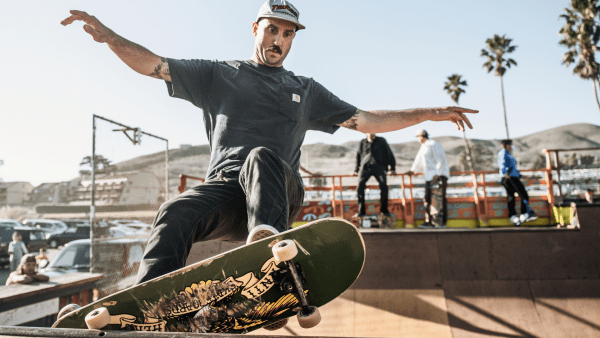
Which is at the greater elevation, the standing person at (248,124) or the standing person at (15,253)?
the standing person at (248,124)

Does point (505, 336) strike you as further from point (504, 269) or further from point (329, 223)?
point (329, 223)

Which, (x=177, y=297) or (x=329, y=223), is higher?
(x=329, y=223)

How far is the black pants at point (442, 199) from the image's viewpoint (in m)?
7.50

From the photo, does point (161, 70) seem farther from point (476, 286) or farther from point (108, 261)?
point (108, 261)

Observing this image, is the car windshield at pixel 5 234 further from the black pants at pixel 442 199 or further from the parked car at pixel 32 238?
the black pants at pixel 442 199

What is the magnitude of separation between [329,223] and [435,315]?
3.98 metres

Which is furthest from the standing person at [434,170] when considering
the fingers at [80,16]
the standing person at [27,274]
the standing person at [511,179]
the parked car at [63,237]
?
the parked car at [63,237]

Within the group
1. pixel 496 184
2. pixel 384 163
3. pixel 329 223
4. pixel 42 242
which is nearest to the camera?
pixel 329 223

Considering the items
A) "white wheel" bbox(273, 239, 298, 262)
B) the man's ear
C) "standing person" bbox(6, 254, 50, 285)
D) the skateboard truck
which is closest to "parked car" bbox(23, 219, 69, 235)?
"standing person" bbox(6, 254, 50, 285)

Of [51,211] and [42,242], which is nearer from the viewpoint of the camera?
[42,242]

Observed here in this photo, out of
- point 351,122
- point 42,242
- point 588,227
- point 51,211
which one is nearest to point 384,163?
point 588,227

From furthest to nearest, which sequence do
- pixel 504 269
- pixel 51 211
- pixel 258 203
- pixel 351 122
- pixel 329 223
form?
pixel 51 211, pixel 504 269, pixel 351 122, pixel 258 203, pixel 329 223

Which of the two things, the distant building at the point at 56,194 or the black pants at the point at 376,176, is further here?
the distant building at the point at 56,194

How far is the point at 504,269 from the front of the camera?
489 centimetres
